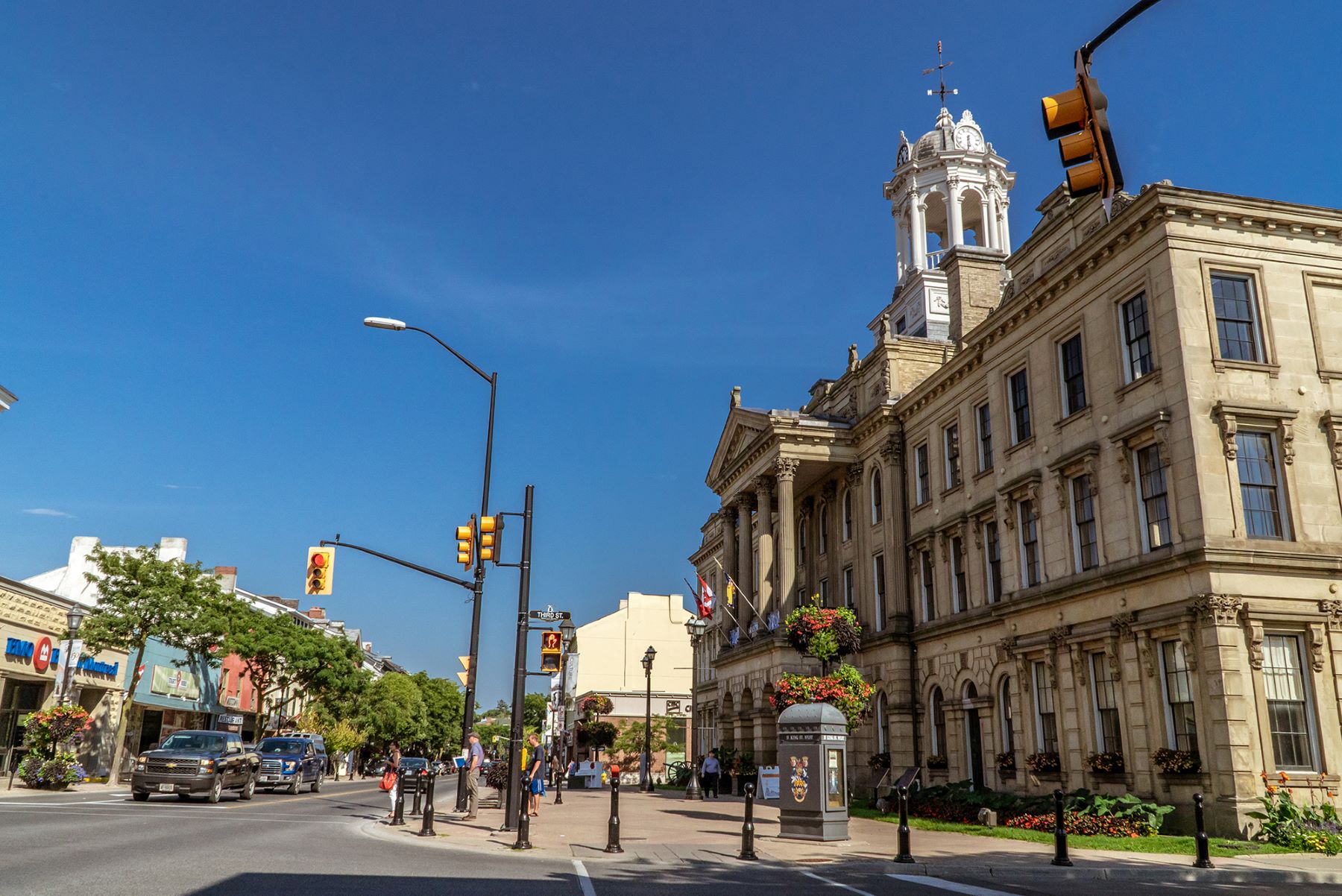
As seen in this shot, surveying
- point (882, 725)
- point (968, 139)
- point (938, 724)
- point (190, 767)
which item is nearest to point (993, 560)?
point (938, 724)

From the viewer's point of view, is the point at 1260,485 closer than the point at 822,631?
Yes

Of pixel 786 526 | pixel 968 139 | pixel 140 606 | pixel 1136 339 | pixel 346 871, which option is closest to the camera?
pixel 346 871

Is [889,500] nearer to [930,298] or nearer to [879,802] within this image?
[879,802]

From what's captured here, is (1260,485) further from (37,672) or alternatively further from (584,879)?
(37,672)

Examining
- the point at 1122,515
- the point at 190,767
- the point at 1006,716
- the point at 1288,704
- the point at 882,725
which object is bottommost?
the point at 190,767

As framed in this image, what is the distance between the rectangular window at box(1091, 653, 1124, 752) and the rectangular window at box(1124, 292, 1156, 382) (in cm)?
666

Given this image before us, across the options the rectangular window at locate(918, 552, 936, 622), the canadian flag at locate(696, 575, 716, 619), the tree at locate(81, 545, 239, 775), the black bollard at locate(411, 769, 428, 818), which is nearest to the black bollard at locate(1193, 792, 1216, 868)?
the black bollard at locate(411, 769, 428, 818)

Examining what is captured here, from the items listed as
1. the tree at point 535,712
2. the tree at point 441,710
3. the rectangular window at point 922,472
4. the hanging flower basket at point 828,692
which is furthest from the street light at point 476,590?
the tree at point 535,712

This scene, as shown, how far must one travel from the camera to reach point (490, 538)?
21.9m

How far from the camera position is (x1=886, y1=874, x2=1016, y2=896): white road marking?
12336mm

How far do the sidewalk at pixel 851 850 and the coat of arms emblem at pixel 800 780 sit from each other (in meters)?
0.83

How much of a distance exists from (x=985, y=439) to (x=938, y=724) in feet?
30.3

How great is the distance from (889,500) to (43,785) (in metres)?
30.2

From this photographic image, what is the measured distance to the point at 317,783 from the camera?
41406mm
